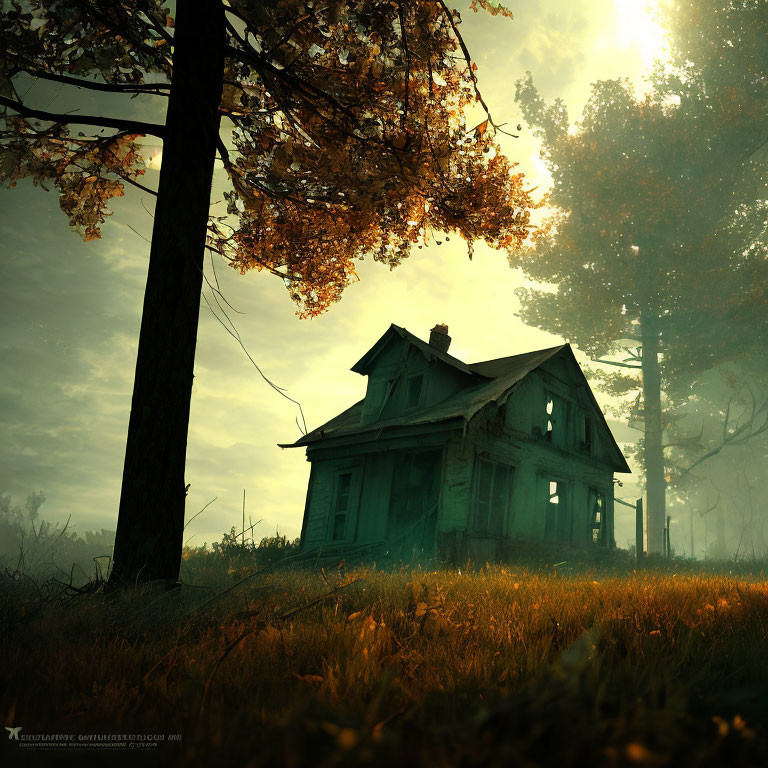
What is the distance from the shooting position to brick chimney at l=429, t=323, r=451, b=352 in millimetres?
18781

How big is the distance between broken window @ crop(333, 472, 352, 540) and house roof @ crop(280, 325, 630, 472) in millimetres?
1578

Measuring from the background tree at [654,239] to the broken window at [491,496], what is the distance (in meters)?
11.5

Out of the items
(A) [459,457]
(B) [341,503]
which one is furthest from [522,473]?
(B) [341,503]

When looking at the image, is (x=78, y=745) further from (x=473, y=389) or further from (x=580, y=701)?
(x=473, y=389)

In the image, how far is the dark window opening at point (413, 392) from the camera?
17.1m

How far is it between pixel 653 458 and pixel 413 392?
43.1 feet

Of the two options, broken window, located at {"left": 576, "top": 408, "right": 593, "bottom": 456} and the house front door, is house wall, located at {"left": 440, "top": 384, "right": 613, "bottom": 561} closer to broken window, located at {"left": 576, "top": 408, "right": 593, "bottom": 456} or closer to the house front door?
broken window, located at {"left": 576, "top": 408, "right": 593, "bottom": 456}

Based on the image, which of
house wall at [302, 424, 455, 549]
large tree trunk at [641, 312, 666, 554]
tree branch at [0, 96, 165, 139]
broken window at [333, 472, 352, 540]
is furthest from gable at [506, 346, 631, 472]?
tree branch at [0, 96, 165, 139]

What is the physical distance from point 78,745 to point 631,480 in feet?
296

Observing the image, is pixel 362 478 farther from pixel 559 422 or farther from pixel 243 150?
pixel 243 150

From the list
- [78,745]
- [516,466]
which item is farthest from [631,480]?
[78,745]

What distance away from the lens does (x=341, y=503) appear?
17.5 metres

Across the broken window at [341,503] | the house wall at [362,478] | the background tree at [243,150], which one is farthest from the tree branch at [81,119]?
the broken window at [341,503]

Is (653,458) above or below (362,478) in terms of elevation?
above
